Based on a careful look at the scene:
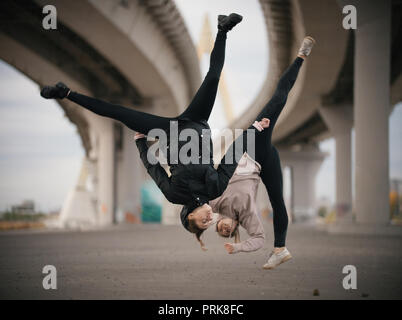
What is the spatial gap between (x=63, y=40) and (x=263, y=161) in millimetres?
35436

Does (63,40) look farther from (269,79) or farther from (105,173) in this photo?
(105,173)

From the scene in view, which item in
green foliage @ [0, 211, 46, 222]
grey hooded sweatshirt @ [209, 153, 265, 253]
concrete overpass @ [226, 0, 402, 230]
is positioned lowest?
green foliage @ [0, 211, 46, 222]

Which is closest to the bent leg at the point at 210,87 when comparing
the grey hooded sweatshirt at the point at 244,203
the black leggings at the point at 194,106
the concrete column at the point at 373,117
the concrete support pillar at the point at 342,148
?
the black leggings at the point at 194,106

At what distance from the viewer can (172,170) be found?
9.63 meters

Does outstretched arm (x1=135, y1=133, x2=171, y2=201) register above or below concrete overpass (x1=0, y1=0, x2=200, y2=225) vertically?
below

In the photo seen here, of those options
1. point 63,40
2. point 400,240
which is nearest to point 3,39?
point 63,40

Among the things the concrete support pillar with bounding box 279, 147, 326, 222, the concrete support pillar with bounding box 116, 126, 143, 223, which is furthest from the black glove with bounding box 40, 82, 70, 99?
the concrete support pillar with bounding box 279, 147, 326, 222

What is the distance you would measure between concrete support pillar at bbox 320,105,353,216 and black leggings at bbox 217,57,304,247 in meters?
51.0

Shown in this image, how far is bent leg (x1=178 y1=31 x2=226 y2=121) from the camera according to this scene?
968 centimetres

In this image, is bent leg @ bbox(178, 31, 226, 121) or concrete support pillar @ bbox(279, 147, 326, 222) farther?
concrete support pillar @ bbox(279, 147, 326, 222)

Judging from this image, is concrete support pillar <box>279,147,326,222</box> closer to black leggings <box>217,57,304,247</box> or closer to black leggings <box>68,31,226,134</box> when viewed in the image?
black leggings <box>217,57,304,247</box>

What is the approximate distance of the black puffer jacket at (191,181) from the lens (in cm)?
940

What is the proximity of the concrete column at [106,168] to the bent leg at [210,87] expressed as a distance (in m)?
52.9

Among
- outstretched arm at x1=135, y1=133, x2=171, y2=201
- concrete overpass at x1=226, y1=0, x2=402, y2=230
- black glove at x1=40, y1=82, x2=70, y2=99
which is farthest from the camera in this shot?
concrete overpass at x1=226, y1=0, x2=402, y2=230
